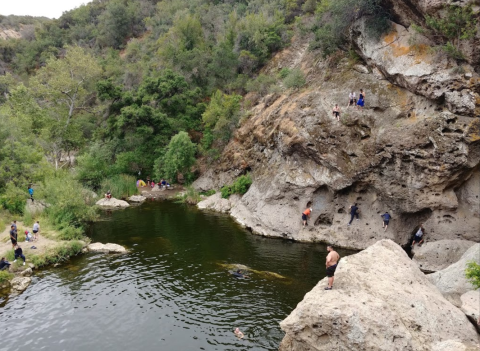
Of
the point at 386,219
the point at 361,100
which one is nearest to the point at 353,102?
the point at 361,100

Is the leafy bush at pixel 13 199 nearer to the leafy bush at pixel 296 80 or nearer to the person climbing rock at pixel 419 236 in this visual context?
the leafy bush at pixel 296 80

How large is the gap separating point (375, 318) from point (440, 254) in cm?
1249

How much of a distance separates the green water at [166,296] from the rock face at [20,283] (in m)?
0.36

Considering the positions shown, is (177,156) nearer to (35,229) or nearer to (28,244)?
(35,229)

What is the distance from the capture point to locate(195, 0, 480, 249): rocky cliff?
2073cm

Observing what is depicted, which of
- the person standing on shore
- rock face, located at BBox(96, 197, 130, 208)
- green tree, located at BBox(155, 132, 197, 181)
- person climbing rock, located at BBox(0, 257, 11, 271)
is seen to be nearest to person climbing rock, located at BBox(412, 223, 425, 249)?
person climbing rock, located at BBox(0, 257, 11, 271)

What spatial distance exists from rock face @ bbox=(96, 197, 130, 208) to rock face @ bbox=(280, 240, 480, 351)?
27.6 meters

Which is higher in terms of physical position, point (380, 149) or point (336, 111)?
point (336, 111)

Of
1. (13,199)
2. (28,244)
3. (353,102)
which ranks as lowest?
(28,244)

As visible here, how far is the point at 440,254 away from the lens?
20.0 m

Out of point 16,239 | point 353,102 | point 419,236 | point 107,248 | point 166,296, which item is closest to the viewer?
point 166,296

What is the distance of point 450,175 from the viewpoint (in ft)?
67.8

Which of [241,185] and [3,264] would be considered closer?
[3,264]

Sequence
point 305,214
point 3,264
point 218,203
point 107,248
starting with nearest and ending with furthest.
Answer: point 3,264
point 107,248
point 305,214
point 218,203
